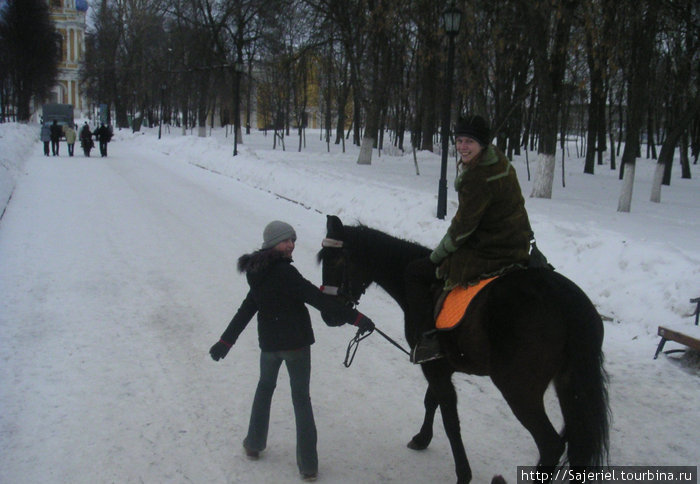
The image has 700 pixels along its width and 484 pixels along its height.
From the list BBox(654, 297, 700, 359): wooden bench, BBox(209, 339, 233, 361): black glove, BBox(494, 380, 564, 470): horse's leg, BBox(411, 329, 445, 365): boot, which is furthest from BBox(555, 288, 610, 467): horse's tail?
BBox(654, 297, 700, 359): wooden bench

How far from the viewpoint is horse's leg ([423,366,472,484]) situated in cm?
401

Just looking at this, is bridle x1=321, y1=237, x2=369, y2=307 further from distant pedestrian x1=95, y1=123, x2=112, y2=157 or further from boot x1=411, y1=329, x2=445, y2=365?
distant pedestrian x1=95, y1=123, x2=112, y2=157

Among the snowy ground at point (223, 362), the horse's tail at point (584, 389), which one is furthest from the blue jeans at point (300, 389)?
the horse's tail at point (584, 389)

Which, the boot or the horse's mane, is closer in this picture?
the boot

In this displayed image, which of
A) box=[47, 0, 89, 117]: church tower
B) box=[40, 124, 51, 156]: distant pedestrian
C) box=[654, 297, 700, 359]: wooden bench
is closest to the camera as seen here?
box=[654, 297, 700, 359]: wooden bench

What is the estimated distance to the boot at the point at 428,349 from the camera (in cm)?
396

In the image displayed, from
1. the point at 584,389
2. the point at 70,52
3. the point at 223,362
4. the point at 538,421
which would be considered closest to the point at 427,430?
the point at 538,421

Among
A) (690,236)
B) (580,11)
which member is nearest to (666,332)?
(690,236)

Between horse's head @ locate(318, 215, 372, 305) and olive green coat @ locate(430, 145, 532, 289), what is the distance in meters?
0.73

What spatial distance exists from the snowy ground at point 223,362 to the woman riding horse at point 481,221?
A: 125cm

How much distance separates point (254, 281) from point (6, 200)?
45.2ft

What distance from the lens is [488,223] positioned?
12.8ft

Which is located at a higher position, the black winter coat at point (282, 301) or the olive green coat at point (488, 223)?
the olive green coat at point (488, 223)

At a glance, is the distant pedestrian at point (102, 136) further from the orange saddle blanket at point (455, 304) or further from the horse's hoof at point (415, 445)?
the orange saddle blanket at point (455, 304)
